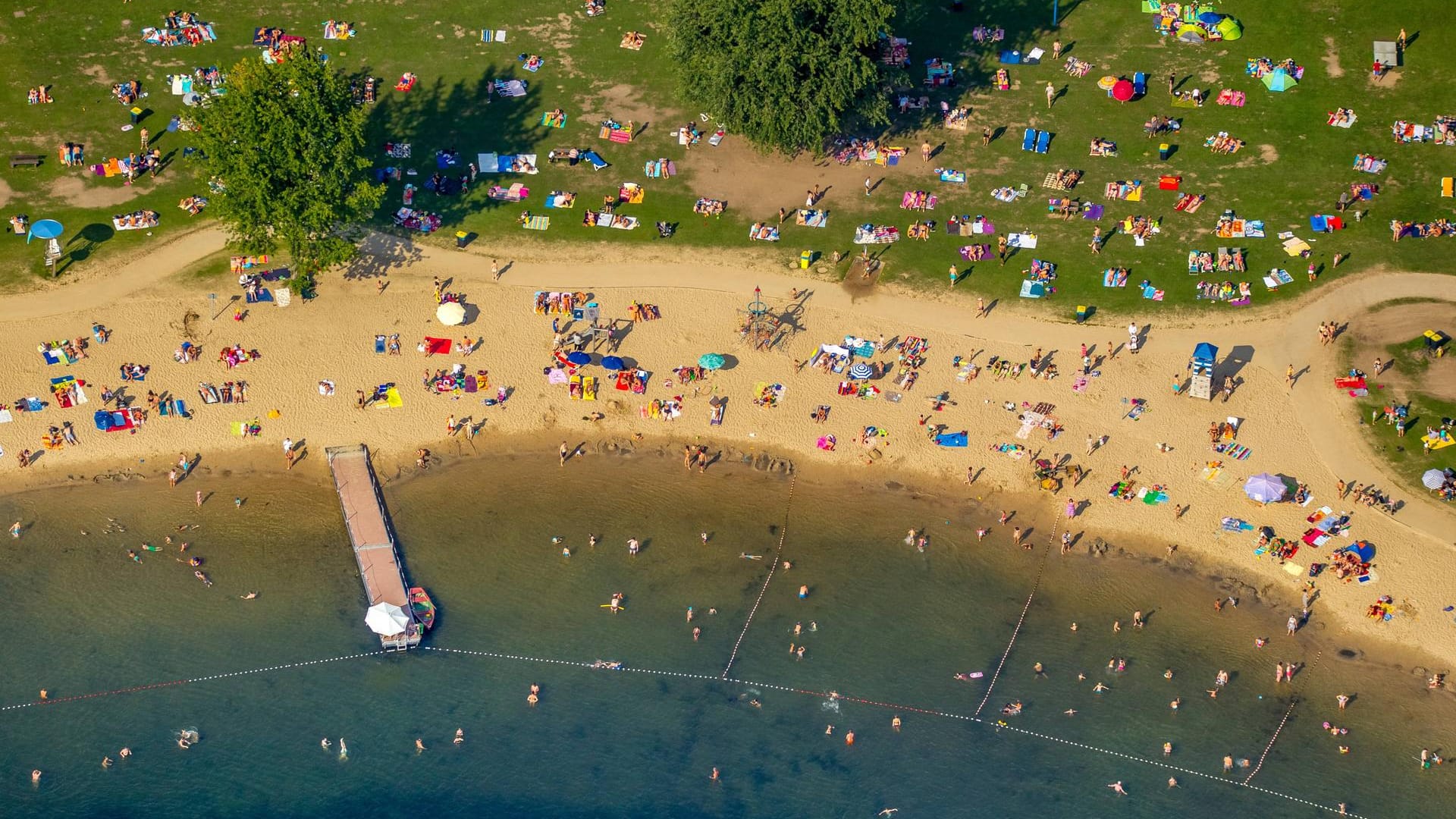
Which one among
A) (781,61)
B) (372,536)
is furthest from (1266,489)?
(372,536)

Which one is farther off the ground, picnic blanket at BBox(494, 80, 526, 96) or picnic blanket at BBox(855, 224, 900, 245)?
picnic blanket at BBox(494, 80, 526, 96)

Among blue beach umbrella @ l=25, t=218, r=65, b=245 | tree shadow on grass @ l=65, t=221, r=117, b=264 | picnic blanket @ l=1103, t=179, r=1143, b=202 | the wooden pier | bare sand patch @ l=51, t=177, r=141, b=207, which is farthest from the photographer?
picnic blanket @ l=1103, t=179, r=1143, b=202

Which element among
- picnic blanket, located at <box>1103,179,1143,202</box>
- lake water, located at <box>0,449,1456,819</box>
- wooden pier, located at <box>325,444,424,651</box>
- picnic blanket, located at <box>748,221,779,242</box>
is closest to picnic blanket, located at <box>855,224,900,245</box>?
picnic blanket, located at <box>748,221,779,242</box>

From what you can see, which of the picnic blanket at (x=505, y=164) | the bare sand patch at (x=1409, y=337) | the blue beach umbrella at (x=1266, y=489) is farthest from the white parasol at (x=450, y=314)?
the bare sand patch at (x=1409, y=337)

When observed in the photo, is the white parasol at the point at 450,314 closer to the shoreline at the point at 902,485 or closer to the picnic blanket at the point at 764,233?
the shoreline at the point at 902,485

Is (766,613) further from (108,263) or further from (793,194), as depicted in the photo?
(108,263)

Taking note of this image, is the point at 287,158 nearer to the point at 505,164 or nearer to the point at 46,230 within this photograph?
the point at 505,164

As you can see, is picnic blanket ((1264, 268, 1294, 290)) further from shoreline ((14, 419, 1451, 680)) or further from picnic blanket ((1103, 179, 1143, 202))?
shoreline ((14, 419, 1451, 680))
